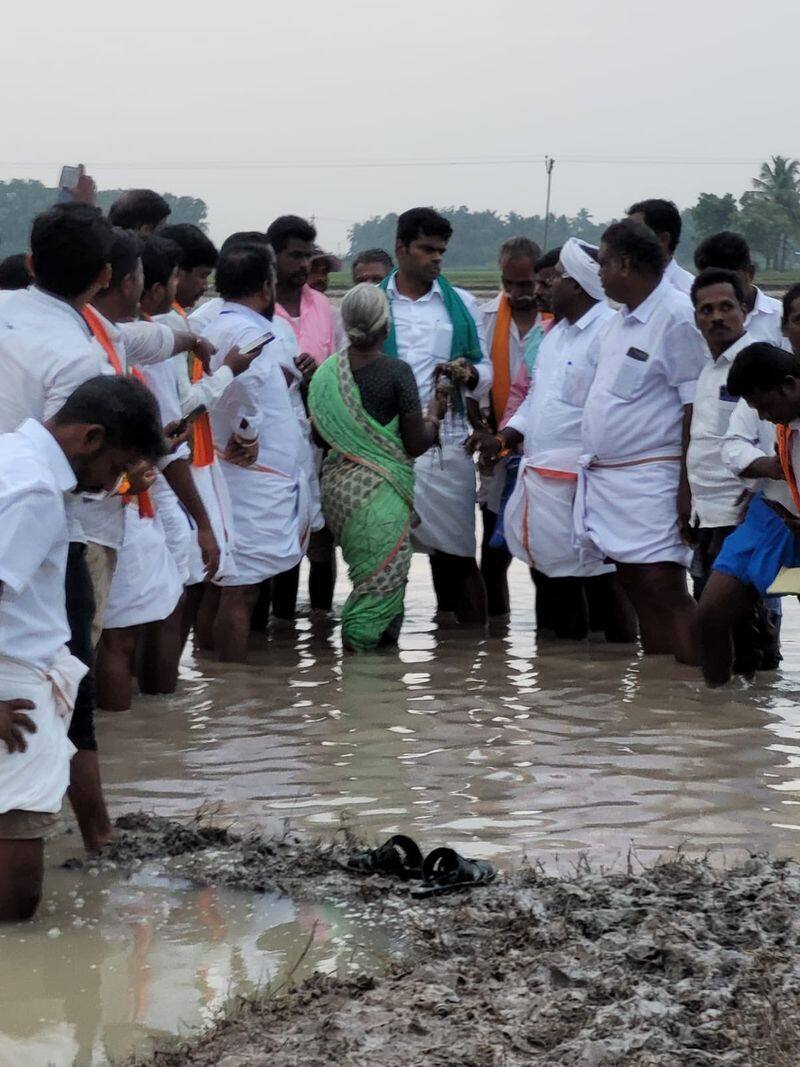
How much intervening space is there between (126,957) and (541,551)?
15.0ft

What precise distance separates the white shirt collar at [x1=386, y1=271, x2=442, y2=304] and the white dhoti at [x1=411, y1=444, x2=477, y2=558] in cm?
77

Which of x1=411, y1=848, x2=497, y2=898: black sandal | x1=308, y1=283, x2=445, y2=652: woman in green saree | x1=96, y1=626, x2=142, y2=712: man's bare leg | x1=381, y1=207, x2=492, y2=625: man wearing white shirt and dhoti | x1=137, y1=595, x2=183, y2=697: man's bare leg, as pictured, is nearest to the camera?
x1=411, y1=848, x2=497, y2=898: black sandal

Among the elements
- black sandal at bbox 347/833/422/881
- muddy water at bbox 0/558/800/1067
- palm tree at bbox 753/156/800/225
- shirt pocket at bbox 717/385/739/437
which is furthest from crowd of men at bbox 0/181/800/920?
A: palm tree at bbox 753/156/800/225

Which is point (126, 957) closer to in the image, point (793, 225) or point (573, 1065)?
point (573, 1065)

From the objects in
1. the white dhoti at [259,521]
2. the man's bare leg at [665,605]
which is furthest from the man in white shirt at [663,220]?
the white dhoti at [259,521]

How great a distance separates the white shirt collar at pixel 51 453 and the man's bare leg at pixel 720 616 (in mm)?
3472

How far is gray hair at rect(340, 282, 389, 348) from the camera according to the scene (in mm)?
7824

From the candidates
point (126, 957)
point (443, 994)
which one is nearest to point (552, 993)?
point (443, 994)

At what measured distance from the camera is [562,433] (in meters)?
8.31

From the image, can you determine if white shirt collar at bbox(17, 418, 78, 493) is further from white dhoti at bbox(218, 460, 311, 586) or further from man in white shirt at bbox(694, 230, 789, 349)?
man in white shirt at bbox(694, 230, 789, 349)

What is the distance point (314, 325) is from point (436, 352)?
2.50 feet

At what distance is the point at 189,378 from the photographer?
7242 millimetres

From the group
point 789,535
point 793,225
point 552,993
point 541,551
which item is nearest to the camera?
point 552,993

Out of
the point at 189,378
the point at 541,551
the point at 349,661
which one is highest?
the point at 189,378
